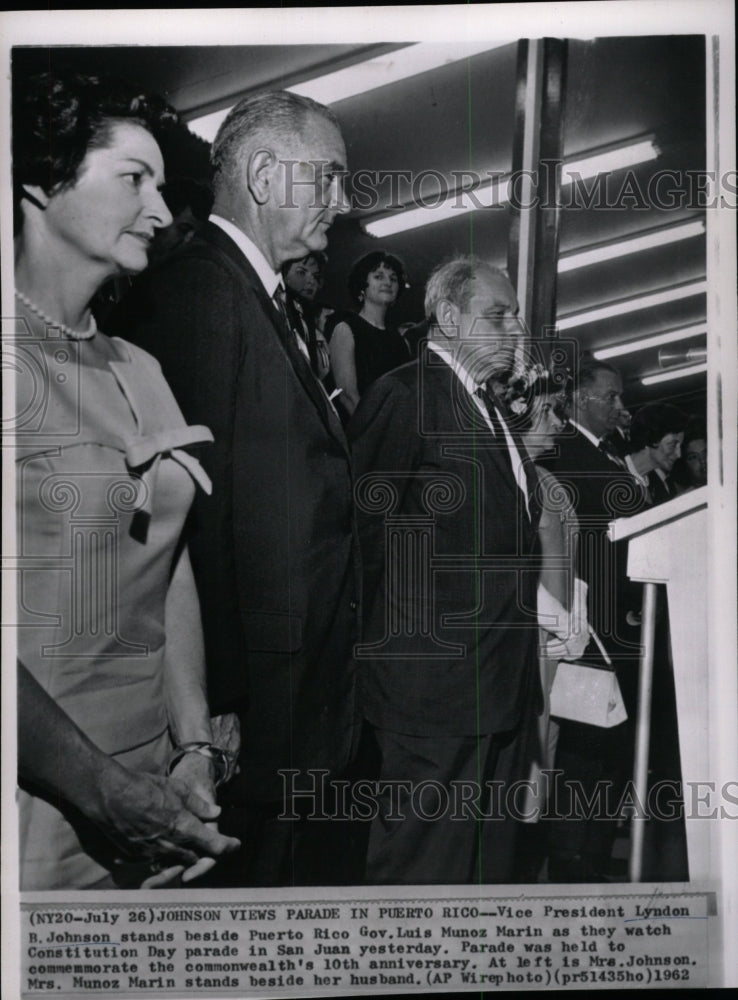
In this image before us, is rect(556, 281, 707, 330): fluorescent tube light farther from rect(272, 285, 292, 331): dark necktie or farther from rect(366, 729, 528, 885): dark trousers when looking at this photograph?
rect(366, 729, 528, 885): dark trousers

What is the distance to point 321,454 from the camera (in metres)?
3.14

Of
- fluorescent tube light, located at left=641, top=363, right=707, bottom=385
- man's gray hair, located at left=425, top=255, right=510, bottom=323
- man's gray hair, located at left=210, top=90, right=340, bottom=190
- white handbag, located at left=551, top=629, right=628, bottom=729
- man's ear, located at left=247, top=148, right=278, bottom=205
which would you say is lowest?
white handbag, located at left=551, top=629, right=628, bottom=729

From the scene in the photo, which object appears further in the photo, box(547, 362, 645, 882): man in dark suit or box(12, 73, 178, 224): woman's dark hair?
box(547, 362, 645, 882): man in dark suit

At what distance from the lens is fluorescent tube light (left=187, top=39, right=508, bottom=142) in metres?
3.13

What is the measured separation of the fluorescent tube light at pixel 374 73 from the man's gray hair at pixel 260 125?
0.08 feet

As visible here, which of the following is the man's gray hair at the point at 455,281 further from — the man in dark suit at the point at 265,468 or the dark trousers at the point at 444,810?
the dark trousers at the point at 444,810

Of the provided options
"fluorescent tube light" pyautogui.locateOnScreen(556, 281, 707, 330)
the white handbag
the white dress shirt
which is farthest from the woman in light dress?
"fluorescent tube light" pyautogui.locateOnScreen(556, 281, 707, 330)

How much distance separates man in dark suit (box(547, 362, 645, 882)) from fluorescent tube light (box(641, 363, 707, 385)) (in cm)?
9

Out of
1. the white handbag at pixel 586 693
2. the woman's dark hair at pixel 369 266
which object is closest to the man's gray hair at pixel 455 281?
the woman's dark hair at pixel 369 266

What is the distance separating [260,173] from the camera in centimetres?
313

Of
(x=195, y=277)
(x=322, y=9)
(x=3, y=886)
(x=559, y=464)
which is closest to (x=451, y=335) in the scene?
(x=559, y=464)

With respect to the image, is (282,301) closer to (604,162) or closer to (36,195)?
(36,195)

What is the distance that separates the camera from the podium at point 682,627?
10.6 ft

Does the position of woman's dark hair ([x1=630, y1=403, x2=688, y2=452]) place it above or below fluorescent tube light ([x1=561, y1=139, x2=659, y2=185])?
below
